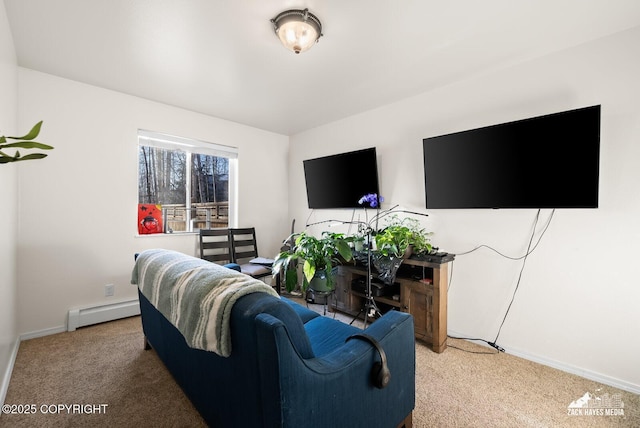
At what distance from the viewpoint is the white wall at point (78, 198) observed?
94.6 inches

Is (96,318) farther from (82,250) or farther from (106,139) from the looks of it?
(106,139)

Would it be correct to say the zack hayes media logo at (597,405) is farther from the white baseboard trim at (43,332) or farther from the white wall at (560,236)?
the white baseboard trim at (43,332)

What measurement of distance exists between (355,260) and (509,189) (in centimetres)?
139

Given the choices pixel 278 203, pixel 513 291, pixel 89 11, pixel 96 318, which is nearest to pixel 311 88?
pixel 89 11

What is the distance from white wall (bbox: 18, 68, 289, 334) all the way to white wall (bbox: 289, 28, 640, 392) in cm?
293

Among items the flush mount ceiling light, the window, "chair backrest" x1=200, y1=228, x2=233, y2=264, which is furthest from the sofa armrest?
the window

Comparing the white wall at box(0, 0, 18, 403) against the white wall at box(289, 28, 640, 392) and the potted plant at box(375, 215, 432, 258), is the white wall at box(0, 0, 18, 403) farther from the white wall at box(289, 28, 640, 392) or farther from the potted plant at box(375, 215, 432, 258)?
the white wall at box(289, 28, 640, 392)

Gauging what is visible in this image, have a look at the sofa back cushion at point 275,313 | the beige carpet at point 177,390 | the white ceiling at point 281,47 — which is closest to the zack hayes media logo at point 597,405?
the beige carpet at point 177,390

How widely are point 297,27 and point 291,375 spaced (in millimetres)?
1853

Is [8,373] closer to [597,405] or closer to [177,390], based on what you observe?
[177,390]

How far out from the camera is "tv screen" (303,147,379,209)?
3090mm

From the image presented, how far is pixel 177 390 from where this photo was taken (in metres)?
1.73

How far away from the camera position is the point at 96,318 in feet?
8.70

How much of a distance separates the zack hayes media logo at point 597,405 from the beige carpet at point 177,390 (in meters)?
0.03
